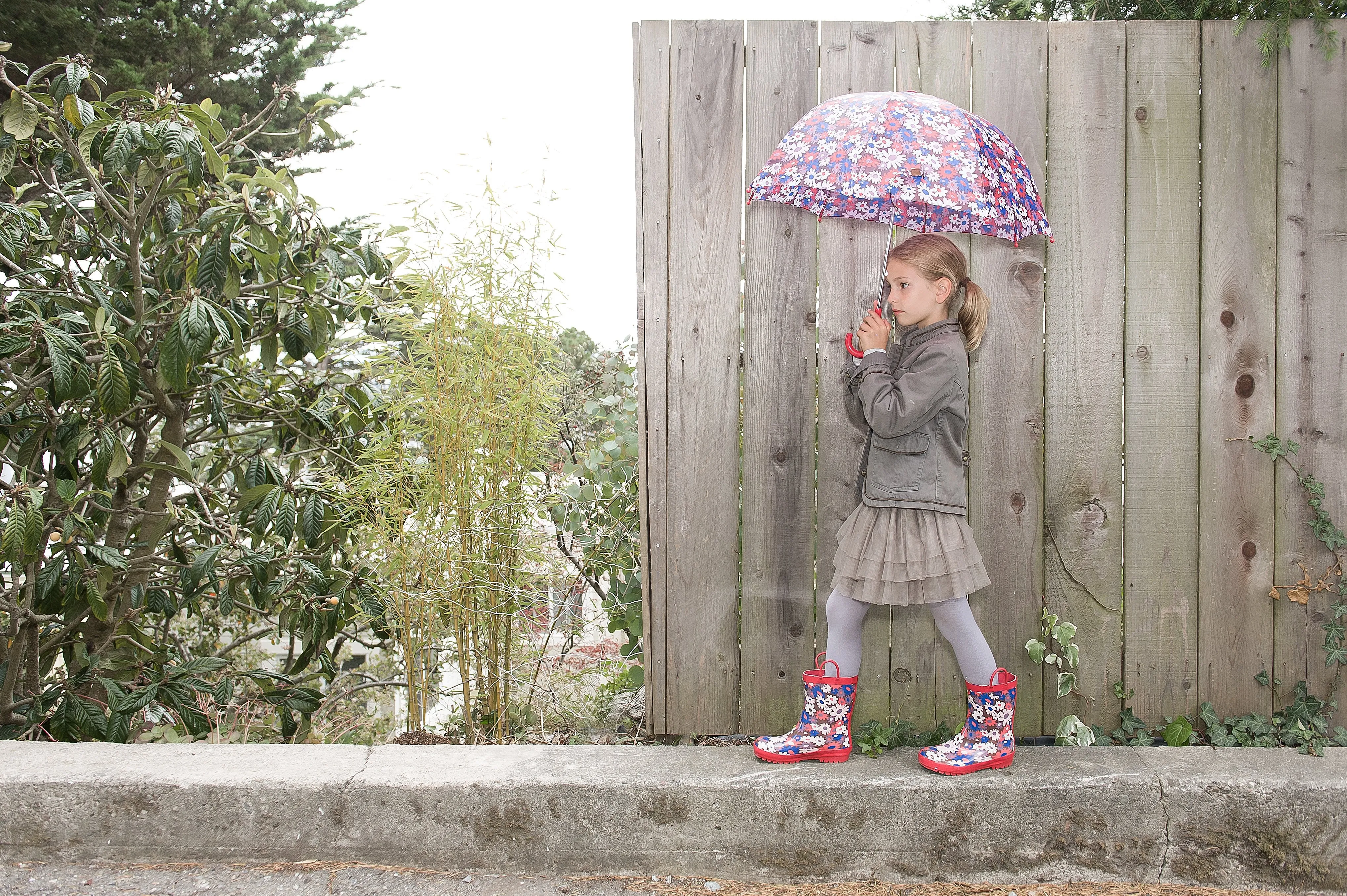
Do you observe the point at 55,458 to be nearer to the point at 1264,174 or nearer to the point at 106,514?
the point at 106,514

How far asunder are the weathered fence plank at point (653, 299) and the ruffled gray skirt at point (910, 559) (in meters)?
0.56

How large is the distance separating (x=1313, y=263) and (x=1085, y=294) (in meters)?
0.64

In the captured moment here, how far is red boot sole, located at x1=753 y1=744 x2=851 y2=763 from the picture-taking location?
2.21m

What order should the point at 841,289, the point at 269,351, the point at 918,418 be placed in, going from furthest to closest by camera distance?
the point at 269,351
the point at 841,289
the point at 918,418

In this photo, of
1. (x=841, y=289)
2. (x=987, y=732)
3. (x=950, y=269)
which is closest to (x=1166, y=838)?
(x=987, y=732)

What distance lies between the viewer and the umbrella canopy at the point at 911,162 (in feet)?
6.38

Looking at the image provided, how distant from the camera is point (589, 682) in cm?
315

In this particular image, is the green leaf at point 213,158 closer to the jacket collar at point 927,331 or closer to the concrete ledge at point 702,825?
the concrete ledge at point 702,825

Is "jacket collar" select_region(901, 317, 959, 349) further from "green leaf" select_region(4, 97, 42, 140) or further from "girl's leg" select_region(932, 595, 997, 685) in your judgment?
"green leaf" select_region(4, 97, 42, 140)

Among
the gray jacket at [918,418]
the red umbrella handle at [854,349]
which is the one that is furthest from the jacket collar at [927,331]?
the red umbrella handle at [854,349]

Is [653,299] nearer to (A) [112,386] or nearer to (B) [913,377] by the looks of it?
(B) [913,377]

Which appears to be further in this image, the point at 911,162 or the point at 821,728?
the point at 821,728

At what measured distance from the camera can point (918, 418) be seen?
2.06 m

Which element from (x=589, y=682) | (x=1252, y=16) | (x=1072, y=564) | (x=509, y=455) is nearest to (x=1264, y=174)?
(x=1252, y=16)
